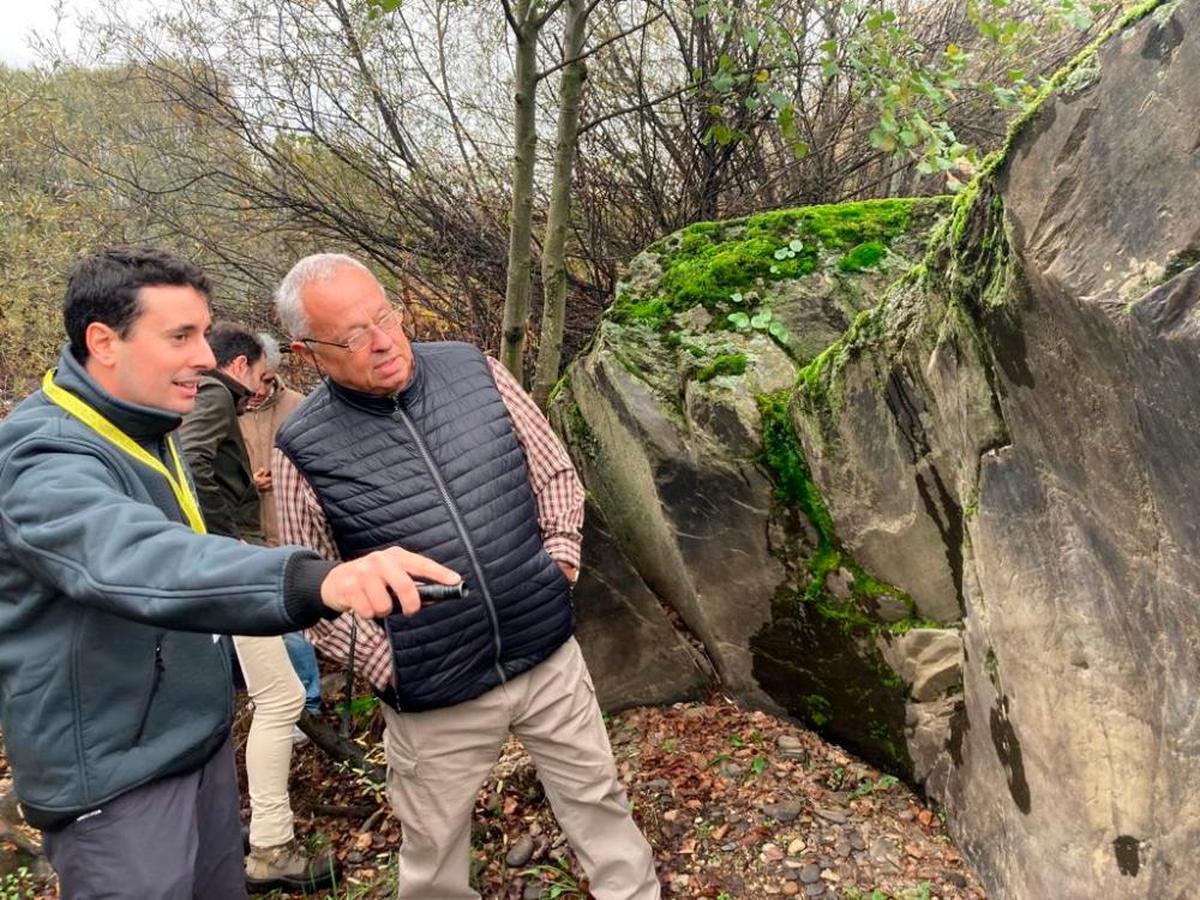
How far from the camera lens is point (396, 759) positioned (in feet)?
8.44

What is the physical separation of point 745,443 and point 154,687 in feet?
7.84

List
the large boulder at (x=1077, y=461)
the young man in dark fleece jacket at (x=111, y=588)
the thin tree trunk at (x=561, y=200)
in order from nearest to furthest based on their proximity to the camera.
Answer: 1. the young man in dark fleece jacket at (x=111, y=588)
2. the large boulder at (x=1077, y=461)
3. the thin tree trunk at (x=561, y=200)

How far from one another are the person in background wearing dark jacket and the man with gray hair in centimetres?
87

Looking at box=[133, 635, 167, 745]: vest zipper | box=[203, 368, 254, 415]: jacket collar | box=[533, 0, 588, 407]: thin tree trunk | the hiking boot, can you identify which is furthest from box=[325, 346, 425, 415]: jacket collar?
box=[533, 0, 588, 407]: thin tree trunk

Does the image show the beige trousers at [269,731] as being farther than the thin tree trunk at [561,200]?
No

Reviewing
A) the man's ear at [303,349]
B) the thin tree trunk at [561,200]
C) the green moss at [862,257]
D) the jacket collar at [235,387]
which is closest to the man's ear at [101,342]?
the man's ear at [303,349]

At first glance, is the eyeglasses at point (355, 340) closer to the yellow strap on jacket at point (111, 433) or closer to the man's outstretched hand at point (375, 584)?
the yellow strap on jacket at point (111, 433)

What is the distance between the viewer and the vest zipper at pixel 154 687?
1864 mm

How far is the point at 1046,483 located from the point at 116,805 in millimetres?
2433

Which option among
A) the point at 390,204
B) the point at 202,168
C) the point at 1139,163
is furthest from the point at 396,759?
the point at 202,168

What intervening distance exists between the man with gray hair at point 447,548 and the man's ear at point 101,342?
632mm

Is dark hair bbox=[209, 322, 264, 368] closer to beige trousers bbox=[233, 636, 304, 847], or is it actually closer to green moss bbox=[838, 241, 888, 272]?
beige trousers bbox=[233, 636, 304, 847]

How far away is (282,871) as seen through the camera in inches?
Result: 127

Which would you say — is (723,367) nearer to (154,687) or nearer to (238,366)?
(238,366)
